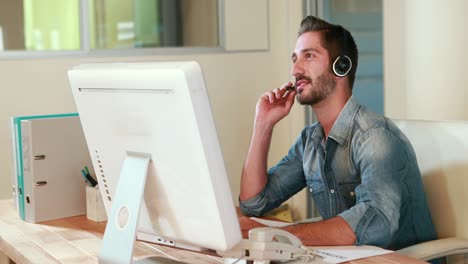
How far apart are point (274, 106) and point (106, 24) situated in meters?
2.02

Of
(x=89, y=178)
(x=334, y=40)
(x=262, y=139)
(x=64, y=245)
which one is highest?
(x=334, y=40)

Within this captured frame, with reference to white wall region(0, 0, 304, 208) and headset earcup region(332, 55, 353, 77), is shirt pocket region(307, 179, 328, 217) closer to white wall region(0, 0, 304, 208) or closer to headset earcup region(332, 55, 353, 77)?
headset earcup region(332, 55, 353, 77)

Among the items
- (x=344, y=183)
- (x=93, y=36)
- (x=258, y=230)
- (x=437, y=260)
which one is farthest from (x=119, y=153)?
(x=93, y=36)

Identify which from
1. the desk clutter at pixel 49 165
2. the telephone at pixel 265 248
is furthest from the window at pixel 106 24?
the telephone at pixel 265 248

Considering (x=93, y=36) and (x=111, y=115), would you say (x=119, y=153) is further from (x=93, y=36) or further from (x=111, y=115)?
(x=93, y=36)

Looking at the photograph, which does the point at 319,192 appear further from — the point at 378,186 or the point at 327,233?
the point at 327,233

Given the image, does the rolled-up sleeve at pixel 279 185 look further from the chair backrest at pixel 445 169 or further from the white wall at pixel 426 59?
the white wall at pixel 426 59

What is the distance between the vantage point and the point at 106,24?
4.23 metres

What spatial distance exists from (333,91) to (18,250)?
96cm

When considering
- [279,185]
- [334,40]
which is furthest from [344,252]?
[334,40]

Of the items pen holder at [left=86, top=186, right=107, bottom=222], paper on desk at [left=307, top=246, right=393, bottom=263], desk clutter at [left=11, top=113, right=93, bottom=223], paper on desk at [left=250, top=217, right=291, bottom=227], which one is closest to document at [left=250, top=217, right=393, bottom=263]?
paper on desk at [left=307, top=246, right=393, bottom=263]

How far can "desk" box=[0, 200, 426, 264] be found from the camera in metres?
1.88

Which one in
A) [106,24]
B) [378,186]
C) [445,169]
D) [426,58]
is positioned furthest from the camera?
[106,24]

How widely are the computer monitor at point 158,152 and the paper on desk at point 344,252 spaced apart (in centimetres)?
32
